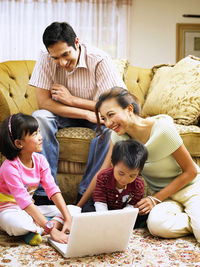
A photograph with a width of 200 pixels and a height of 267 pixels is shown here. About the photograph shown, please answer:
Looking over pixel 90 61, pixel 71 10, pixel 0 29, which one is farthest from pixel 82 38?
pixel 90 61

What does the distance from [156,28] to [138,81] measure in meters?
2.30

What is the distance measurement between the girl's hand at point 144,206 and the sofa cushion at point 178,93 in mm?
774

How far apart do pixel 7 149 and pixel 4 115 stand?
32.2 inches

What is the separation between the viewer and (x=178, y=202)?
1.93 metres

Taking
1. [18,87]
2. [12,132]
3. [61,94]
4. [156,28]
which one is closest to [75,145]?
[61,94]

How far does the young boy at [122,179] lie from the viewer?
168 centimetres

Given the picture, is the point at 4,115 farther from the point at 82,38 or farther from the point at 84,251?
the point at 82,38

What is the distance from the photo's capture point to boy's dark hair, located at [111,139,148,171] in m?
1.66

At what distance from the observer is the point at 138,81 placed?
118 inches

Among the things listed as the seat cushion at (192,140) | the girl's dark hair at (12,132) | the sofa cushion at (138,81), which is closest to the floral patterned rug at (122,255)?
the girl's dark hair at (12,132)

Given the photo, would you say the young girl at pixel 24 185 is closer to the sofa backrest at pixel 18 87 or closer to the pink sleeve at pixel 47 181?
the pink sleeve at pixel 47 181

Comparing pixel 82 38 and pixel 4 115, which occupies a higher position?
pixel 82 38

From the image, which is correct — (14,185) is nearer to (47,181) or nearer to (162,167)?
(47,181)

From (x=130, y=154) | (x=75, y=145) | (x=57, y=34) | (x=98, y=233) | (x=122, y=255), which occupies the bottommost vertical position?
(x=122, y=255)
